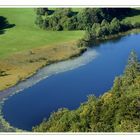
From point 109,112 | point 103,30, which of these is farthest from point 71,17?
point 109,112

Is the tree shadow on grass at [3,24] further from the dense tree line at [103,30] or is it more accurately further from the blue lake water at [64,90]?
the dense tree line at [103,30]

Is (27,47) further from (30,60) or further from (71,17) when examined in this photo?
(71,17)

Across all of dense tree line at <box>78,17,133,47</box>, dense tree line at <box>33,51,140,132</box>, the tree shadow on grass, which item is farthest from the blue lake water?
the tree shadow on grass

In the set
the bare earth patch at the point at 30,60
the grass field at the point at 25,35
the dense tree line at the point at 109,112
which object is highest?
the grass field at the point at 25,35

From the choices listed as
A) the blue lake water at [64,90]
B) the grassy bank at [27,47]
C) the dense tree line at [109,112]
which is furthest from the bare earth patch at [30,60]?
the dense tree line at [109,112]

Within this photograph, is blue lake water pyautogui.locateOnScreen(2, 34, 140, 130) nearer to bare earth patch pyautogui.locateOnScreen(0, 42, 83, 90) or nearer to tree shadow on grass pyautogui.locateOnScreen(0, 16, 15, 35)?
bare earth patch pyautogui.locateOnScreen(0, 42, 83, 90)

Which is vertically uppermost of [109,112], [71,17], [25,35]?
[71,17]
